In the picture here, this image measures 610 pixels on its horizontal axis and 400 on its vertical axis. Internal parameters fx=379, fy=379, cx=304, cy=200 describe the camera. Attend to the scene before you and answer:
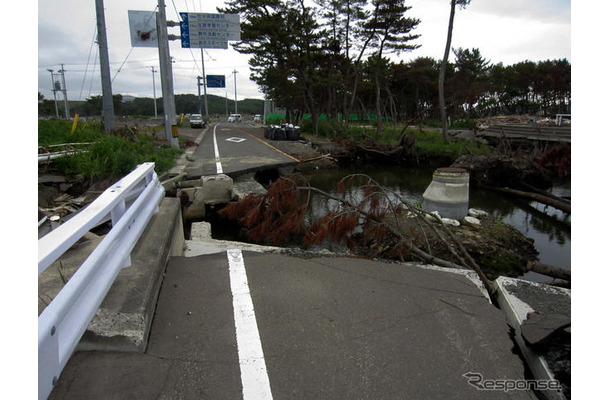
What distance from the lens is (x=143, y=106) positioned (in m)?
112

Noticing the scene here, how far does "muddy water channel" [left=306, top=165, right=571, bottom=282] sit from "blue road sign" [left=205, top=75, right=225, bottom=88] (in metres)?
32.5

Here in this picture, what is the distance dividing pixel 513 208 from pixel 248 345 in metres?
12.6

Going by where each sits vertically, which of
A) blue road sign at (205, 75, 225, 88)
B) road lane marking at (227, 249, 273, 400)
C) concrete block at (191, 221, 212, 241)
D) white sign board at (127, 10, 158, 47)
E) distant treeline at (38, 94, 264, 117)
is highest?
distant treeline at (38, 94, 264, 117)

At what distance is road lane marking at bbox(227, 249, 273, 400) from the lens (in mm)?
2006

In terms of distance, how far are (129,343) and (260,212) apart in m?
3.71

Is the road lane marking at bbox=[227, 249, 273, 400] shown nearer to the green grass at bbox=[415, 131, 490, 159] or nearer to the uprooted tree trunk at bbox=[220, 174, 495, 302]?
the uprooted tree trunk at bbox=[220, 174, 495, 302]

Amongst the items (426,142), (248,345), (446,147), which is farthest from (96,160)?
(426,142)

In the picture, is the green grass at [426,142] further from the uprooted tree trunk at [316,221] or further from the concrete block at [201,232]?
the concrete block at [201,232]

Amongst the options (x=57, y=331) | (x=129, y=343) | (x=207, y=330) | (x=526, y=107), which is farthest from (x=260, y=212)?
(x=526, y=107)

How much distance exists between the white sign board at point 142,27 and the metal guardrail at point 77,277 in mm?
15745

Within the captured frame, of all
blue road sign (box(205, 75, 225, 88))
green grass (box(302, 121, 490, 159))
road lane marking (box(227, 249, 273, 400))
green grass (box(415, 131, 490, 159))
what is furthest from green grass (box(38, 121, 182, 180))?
blue road sign (box(205, 75, 225, 88))

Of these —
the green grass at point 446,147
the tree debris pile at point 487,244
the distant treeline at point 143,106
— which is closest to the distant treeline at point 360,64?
the green grass at point 446,147

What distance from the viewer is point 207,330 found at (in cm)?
248

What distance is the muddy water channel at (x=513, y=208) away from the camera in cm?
871
